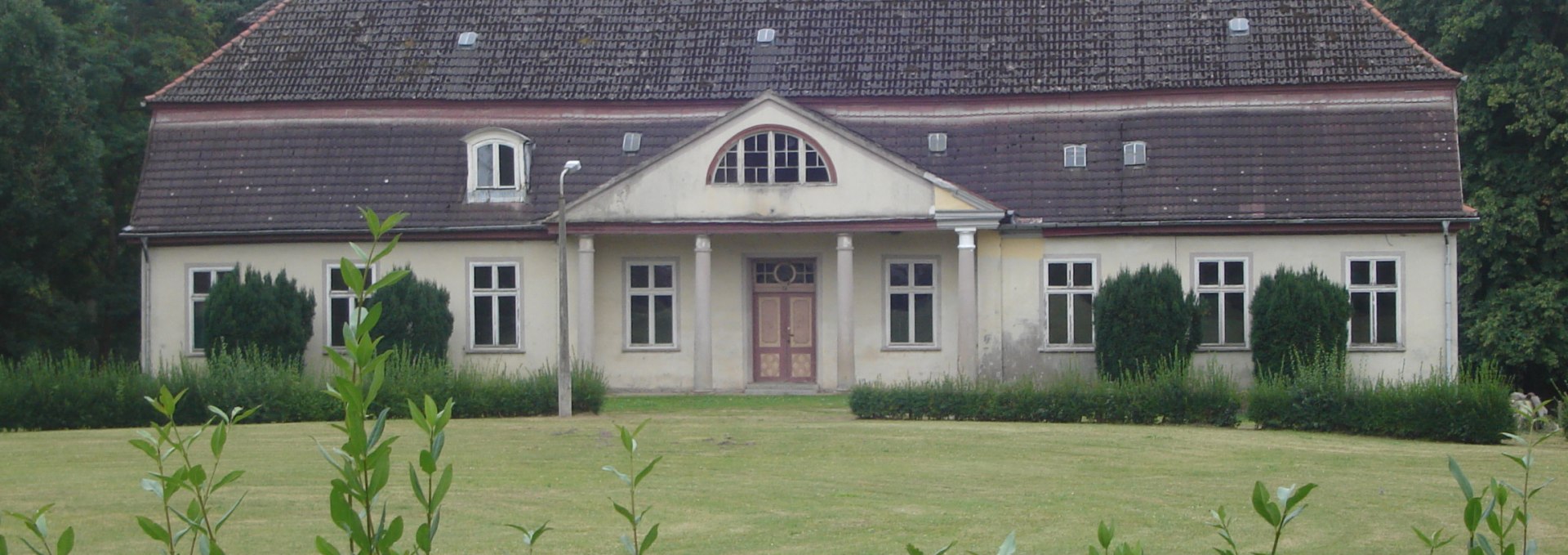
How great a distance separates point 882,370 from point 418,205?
869 centimetres

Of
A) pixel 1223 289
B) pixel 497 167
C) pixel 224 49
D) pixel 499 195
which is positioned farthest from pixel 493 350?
pixel 1223 289

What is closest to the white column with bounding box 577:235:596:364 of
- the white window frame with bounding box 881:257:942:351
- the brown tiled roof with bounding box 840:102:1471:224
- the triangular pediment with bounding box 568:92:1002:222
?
the triangular pediment with bounding box 568:92:1002:222

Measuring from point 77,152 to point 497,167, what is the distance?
11178mm

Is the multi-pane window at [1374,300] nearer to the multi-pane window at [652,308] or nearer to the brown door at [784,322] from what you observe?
the brown door at [784,322]

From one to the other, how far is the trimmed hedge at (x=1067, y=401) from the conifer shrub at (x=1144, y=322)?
412 cm

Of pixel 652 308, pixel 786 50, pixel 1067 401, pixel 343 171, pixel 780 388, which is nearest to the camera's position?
pixel 1067 401

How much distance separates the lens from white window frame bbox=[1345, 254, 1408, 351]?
2923 centimetres

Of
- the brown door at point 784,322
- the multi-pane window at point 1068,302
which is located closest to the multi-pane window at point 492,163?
the brown door at point 784,322

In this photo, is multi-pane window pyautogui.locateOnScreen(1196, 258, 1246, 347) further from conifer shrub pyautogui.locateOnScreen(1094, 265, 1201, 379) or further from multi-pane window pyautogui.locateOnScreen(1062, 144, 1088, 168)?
multi-pane window pyautogui.locateOnScreen(1062, 144, 1088, 168)

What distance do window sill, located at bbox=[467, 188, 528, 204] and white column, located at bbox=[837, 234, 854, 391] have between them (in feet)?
19.5

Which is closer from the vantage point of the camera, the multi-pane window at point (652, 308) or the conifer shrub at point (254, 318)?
the conifer shrub at point (254, 318)

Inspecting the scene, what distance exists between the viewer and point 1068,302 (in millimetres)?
30188

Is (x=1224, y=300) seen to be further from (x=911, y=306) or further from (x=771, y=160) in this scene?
(x=771, y=160)

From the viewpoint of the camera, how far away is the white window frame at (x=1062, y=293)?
3008 centimetres
